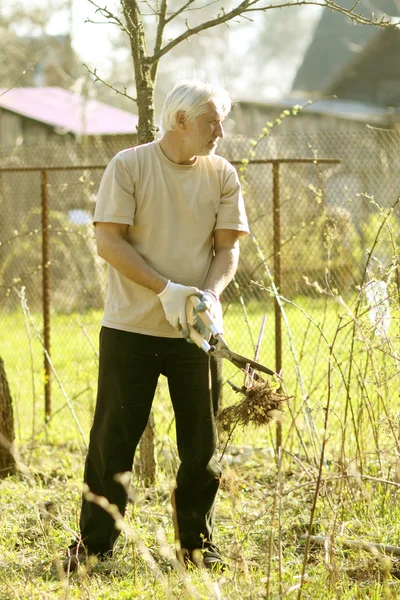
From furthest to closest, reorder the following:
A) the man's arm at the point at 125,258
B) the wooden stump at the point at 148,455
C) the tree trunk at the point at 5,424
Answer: the tree trunk at the point at 5,424 → the wooden stump at the point at 148,455 → the man's arm at the point at 125,258

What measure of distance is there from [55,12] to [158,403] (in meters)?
22.5

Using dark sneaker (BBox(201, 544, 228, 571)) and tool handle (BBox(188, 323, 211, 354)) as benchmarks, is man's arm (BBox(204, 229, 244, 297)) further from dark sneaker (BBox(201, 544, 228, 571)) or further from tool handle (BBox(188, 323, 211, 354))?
dark sneaker (BBox(201, 544, 228, 571))

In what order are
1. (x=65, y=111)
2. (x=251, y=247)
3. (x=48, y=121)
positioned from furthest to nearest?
(x=65, y=111)
(x=48, y=121)
(x=251, y=247)

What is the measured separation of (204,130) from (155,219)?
0.40 meters

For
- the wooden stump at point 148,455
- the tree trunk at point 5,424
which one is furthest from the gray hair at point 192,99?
the tree trunk at point 5,424

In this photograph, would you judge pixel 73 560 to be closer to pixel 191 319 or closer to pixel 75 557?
pixel 75 557

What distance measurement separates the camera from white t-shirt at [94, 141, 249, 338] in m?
3.35

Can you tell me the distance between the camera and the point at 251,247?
8766 mm

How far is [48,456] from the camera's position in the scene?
18.1 feet

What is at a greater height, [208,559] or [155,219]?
[155,219]

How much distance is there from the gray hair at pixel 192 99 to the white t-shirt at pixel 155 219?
161mm

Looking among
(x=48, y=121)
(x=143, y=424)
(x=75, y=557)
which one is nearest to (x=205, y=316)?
(x=143, y=424)

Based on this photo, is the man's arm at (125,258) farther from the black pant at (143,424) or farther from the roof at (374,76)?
the roof at (374,76)

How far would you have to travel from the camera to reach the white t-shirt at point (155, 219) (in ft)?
11.0
